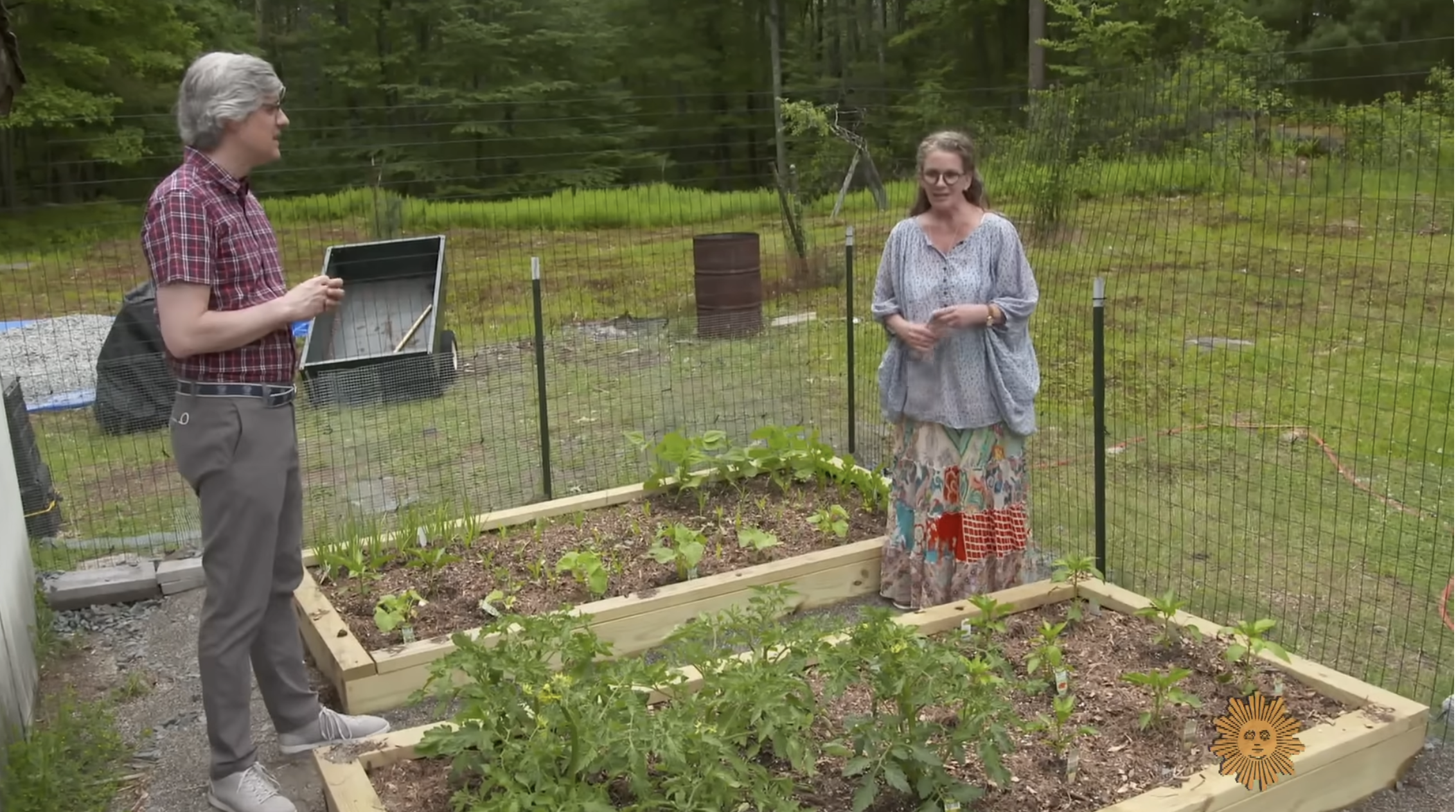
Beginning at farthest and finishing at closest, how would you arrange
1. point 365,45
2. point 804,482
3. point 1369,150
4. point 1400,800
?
point 365,45, point 804,482, point 1369,150, point 1400,800

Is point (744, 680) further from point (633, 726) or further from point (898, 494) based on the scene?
point (898, 494)

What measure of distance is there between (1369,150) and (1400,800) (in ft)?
6.21

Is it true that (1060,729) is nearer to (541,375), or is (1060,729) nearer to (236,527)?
(236,527)

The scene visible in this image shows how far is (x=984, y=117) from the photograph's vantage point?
5.97 m

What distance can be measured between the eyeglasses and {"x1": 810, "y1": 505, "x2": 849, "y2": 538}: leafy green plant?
1434 mm

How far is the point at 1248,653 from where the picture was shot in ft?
9.62

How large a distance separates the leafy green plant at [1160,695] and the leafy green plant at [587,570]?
1.77m

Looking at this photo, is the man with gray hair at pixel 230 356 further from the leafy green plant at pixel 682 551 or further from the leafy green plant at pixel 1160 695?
the leafy green plant at pixel 1160 695

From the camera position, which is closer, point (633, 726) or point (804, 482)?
point (633, 726)

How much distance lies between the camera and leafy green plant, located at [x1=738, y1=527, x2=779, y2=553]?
13.6 ft

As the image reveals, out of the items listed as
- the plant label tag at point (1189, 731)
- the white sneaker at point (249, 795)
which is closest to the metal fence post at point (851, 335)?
the plant label tag at point (1189, 731)

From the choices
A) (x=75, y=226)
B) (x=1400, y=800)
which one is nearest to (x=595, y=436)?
(x=75, y=226)

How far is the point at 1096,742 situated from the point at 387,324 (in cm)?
663

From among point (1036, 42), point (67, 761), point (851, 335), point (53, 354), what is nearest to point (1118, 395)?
point (851, 335)
